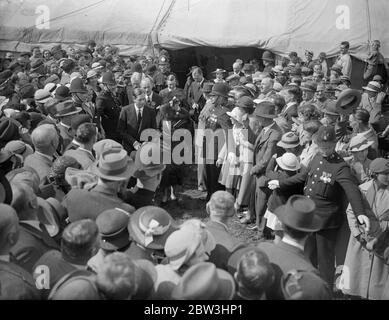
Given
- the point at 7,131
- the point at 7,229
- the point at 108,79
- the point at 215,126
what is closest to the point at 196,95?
the point at 108,79

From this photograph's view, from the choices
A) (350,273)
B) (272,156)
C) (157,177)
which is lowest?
(350,273)

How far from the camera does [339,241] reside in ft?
16.7

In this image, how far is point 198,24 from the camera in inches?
551

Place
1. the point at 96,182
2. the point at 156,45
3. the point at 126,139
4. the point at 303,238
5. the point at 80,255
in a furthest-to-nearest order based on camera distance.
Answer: the point at 156,45 < the point at 126,139 < the point at 96,182 < the point at 303,238 < the point at 80,255

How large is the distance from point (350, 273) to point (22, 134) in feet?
13.3

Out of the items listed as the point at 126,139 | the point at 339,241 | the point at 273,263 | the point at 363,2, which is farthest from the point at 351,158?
the point at 363,2

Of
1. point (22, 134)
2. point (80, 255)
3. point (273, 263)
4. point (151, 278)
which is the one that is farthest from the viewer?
point (22, 134)

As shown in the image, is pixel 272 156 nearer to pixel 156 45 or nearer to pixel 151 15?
pixel 156 45

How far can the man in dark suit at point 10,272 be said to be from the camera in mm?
2646

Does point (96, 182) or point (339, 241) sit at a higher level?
point (96, 182)

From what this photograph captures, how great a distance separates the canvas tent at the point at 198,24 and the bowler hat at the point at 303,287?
1087 cm

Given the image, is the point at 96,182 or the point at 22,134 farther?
the point at 22,134

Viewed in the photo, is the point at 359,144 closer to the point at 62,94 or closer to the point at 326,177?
the point at 326,177

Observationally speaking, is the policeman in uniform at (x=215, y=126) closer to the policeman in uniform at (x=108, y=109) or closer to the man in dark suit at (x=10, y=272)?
the policeman in uniform at (x=108, y=109)
